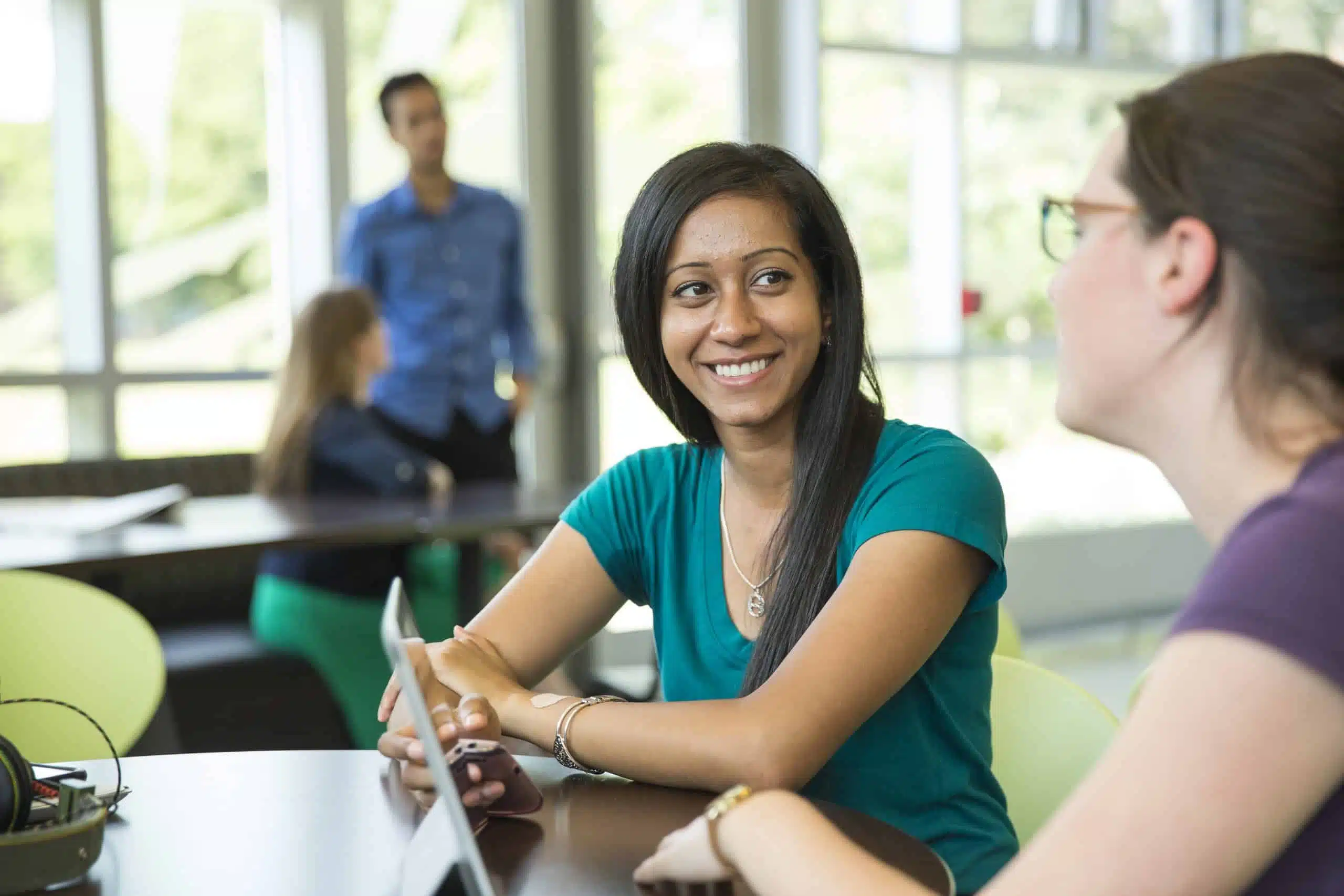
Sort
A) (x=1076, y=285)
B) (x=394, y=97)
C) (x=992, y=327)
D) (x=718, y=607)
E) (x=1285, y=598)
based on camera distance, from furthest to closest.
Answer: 1. (x=992, y=327)
2. (x=394, y=97)
3. (x=718, y=607)
4. (x=1076, y=285)
5. (x=1285, y=598)

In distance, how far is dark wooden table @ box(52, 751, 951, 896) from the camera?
1.15 meters

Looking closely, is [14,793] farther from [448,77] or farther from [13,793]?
[448,77]

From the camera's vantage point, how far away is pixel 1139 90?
98 cm

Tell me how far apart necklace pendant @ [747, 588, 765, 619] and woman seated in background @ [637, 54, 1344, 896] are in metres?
0.61

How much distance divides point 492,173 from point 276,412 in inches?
74.5

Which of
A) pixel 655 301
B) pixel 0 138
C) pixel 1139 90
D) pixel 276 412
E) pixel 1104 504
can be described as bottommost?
pixel 1104 504

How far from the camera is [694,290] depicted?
1.70 m

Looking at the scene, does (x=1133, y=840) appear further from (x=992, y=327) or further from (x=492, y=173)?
(x=992, y=327)

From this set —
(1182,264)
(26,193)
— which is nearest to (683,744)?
(1182,264)

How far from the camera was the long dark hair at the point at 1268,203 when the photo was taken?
860 mm

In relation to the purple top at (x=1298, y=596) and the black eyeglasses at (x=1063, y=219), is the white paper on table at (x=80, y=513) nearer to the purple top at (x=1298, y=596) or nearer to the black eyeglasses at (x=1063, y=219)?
the black eyeglasses at (x=1063, y=219)

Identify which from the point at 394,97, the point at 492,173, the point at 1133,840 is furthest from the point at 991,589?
the point at 492,173

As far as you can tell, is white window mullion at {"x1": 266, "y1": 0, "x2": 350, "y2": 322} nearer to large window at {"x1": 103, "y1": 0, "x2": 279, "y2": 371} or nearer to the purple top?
large window at {"x1": 103, "y1": 0, "x2": 279, "y2": 371}

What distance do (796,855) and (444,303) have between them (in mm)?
3899
